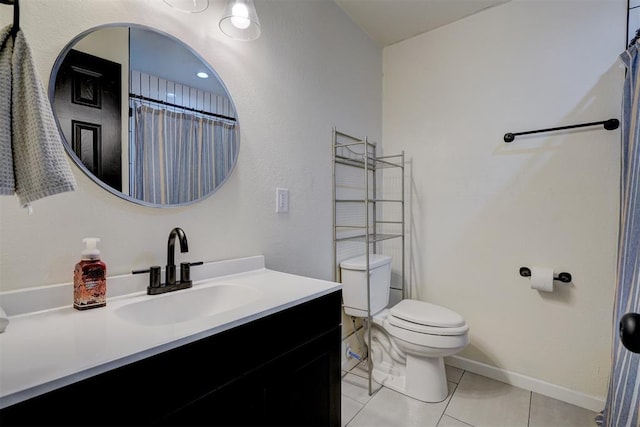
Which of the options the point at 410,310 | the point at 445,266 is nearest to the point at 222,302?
the point at 410,310

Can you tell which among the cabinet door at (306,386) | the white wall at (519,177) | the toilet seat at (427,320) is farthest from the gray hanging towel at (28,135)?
the white wall at (519,177)

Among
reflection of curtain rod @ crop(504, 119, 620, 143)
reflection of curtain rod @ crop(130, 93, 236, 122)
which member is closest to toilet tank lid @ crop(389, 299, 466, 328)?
reflection of curtain rod @ crop(504, 119, 620, 143)

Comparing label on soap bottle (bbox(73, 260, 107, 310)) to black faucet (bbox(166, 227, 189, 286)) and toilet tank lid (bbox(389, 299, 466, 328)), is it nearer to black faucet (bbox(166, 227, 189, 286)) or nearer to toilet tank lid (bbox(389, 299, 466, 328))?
black faucet (bbox(166, 227, 189, 286))

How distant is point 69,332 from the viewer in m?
0.67

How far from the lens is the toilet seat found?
1.59 metres

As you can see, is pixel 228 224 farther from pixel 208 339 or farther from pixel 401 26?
pixel 401 26

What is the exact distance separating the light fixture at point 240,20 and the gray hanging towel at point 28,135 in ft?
2.43

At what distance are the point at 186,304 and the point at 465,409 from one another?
1551 millimetres

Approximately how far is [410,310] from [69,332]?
1.60 metres

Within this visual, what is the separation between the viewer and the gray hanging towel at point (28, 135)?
0.61 m

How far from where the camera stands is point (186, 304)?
102 centimetres

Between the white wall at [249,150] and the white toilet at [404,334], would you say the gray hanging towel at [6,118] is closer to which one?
the white wall at [249,150]

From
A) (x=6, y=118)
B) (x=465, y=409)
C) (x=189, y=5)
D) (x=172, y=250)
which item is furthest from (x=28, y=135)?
(x=465, y=409)

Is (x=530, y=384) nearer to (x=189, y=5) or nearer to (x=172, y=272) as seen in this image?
(x=172, y=272)
